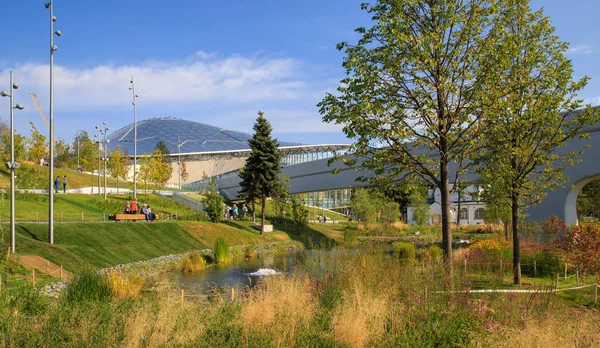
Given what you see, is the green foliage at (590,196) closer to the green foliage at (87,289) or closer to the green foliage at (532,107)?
the green foliage at (532,107)

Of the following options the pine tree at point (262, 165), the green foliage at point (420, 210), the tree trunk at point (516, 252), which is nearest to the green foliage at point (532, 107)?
the tree trunk at point (516, 252)

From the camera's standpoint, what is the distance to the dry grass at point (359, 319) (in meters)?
6.94

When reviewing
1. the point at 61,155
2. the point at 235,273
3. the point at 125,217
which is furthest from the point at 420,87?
the point at 61,155

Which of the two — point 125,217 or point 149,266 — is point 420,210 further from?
point 149,266

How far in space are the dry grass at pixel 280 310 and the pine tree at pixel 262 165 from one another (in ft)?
108

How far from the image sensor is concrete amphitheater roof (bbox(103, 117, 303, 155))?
411ft

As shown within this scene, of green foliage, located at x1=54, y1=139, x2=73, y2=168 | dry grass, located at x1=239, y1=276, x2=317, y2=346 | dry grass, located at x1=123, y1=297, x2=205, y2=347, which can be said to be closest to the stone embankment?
dry grass, located at x1=123, y1=297, x2=205, y2=347

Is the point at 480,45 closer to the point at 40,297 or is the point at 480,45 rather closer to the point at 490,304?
the point at 490,304

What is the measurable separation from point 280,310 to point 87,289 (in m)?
4.50

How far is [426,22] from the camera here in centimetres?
1071

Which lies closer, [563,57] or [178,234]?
[563,57]

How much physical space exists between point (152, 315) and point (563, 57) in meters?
12.2

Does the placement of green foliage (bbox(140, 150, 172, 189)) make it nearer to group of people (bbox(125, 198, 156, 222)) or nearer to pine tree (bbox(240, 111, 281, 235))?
pine tree (bbox(240, 111, 281, 235))

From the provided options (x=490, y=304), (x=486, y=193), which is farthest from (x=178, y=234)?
(x=490, y=304)
